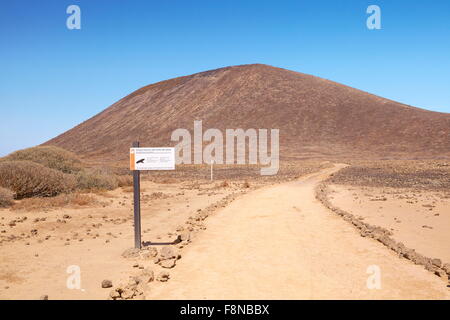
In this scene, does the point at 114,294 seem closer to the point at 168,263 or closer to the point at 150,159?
the point at 168,263

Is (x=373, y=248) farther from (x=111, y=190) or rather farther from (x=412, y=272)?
(x=111, y=190)

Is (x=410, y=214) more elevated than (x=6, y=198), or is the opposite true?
(x=6, y=198)

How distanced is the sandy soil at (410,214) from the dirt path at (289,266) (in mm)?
1299

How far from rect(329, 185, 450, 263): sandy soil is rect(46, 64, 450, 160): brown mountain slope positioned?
43.7 metres

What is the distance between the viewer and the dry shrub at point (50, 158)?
19.3 metres

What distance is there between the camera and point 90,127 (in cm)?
10244

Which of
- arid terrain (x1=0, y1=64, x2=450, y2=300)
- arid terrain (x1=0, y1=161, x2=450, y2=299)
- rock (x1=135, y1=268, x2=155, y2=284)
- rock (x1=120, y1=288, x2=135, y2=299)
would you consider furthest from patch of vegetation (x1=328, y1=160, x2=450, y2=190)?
rock (x1=120, y1=288, x2=135, y2=299)

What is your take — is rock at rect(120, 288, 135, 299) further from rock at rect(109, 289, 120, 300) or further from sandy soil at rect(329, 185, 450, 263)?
sandy soil at rect(329, 185, 450, 263)

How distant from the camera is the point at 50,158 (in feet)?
65.1

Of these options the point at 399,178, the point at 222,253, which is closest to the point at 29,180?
the point at 222,253

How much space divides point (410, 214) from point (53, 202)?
12.0 m

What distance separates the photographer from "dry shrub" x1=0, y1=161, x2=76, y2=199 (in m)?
14.0

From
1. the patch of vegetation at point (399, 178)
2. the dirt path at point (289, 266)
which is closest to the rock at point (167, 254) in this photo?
the dirt path at point (289, 266)
